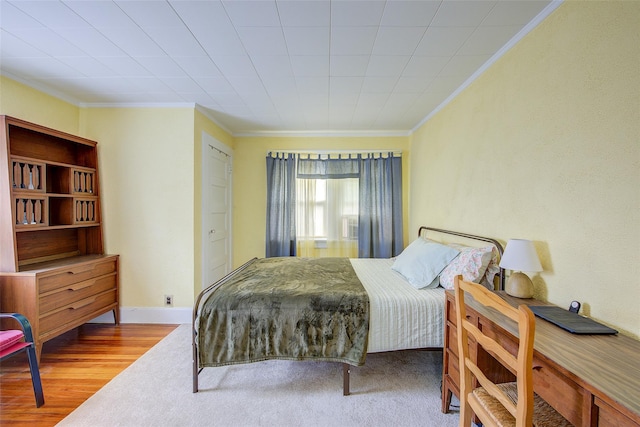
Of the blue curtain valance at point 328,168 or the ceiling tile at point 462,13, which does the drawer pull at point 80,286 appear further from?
the ceiling tile at point 462,13

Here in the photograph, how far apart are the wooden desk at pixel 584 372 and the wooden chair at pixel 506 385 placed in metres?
0.10

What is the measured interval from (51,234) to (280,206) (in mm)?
2531

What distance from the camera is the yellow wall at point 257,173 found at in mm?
4031

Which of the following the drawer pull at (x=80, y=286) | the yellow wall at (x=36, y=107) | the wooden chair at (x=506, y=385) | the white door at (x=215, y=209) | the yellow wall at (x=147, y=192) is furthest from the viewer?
the white door at (x=215, y=209)

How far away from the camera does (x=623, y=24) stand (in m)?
1.15

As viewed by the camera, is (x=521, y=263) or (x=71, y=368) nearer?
(x=521, y=263)

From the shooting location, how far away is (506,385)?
4.02ft

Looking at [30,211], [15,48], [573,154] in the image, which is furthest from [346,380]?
[15,48]

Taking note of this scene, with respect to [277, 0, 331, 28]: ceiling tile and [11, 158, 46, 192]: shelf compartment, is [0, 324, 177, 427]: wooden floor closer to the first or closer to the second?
[11, 158, 46, 192]: shelf compartment

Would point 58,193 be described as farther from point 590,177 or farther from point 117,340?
point 590,177

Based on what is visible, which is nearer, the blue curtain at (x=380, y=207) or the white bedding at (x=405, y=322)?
the white bedding at (x=405, y=322)

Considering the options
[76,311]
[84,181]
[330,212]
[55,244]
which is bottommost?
[76,311]

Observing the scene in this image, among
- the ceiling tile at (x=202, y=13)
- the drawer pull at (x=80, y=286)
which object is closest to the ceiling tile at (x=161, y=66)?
the ceiling tile at (x=202, y=13)

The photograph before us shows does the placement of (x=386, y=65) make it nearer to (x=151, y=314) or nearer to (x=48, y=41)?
(x=48, y=41)
